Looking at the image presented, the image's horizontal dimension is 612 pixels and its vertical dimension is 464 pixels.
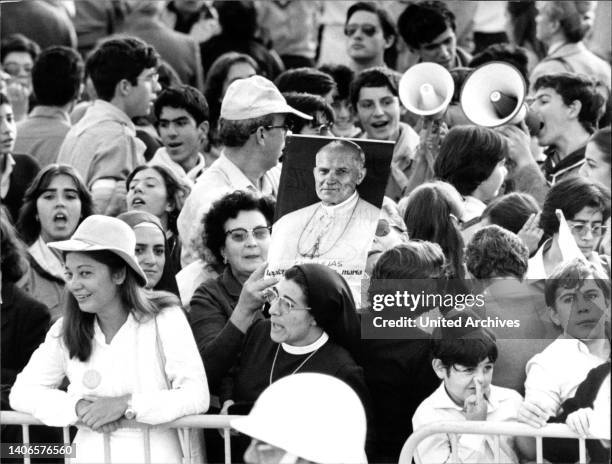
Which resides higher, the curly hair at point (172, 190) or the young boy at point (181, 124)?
the young boy at point (181, 124)

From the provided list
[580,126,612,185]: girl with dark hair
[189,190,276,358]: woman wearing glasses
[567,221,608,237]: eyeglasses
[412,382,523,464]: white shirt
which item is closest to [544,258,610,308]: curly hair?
[412,382,523,464]: white shirt

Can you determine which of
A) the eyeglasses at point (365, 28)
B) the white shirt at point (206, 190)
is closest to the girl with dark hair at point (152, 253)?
the white shirt at point (206, 190)

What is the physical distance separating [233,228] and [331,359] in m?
0.88

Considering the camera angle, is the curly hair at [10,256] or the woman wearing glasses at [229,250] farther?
the curly hair at [10,256]

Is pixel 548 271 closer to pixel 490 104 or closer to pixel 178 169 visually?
pixel 490 104

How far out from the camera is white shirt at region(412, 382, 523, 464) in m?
4.75

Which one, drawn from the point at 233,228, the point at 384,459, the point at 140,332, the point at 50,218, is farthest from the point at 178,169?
the point at 384,459

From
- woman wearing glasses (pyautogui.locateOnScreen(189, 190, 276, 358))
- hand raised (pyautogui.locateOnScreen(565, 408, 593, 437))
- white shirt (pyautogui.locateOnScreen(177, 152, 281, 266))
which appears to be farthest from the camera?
white shirt (pyautogui.locateOnScreen(177, 152, 281, 266))

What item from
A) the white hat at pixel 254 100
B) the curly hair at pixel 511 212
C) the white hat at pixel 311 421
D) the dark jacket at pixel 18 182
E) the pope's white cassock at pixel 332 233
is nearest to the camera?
the white hat at pixel 311 421

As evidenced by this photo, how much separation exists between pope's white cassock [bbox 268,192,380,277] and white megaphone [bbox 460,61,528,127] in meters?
1.80

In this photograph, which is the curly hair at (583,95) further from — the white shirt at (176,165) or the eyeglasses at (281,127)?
the white shirt at (176,165)

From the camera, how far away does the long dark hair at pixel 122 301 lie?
5191 mm

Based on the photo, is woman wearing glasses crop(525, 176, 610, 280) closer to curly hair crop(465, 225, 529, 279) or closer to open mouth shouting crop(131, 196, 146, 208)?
curly hair crop(465, 225, 529, 279)

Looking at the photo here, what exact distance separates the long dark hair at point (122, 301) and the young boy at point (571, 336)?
1345mm
